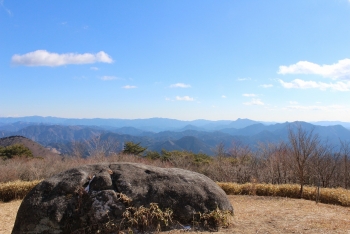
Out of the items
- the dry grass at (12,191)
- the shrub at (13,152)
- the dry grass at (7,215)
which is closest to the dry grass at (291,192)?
the dry grass at (7,215)

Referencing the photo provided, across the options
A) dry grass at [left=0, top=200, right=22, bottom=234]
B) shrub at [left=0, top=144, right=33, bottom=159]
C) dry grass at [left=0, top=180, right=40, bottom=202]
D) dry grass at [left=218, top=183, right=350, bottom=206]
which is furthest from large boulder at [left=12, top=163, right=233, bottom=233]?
shrub at [left=0, top=144, right=33, bottom=159]

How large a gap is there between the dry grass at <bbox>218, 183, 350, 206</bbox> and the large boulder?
6.68 meters

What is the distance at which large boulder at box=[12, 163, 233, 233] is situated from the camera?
5.09 meters

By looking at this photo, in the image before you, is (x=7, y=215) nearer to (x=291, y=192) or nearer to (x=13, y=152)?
(x=291, y=192)

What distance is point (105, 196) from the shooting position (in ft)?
17.9

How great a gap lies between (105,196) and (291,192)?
953 centimetres

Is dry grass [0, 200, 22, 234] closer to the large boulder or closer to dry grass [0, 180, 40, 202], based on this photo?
dry grass [0, 180, 40, 202]

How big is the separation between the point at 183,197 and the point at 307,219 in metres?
3.50

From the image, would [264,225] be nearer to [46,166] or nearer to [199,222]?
[199,222]

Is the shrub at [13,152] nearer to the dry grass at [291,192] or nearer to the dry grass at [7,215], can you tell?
the dry grass at [7,215]

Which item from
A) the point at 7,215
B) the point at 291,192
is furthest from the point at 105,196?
the point at 291,192

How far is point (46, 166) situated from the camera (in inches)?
695

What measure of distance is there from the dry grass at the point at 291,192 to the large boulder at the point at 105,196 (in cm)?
668

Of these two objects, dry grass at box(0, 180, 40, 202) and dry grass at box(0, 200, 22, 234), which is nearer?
dry grass at box(0, 200, 22, 234)
